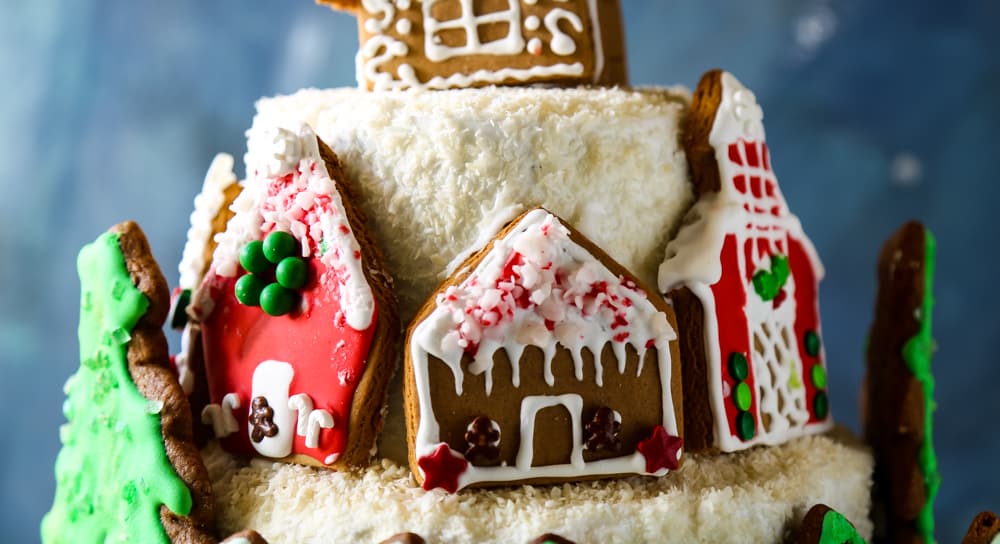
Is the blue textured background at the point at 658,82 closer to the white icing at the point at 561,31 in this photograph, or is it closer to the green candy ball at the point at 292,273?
the white icing at the point at 561,31

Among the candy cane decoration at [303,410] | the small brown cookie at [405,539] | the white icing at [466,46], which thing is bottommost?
the small brown cookie at [405,539]

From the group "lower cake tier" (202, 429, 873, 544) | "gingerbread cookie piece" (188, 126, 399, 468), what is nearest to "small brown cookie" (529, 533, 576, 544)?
"lower cake tier" (202, 429, 873, 544)

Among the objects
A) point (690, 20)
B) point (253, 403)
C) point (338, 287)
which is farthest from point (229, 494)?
point (690, 20)

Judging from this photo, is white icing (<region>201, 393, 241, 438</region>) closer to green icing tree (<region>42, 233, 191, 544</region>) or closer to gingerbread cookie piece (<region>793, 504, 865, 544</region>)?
green icing tree (<region>42, 233, 191, 544</region>)

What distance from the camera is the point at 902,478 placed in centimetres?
245

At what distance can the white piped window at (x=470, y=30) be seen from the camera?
7.23 feet

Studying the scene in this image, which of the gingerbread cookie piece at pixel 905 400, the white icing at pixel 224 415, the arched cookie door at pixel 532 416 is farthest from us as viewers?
the gingerbread cookie piece at pixel 905 400

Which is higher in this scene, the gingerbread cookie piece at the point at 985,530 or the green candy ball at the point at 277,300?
the green candy ball at the point at 277,300

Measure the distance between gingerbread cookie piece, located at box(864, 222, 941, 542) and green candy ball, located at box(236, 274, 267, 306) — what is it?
146 centimetres

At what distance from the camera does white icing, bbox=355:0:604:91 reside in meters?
2.20

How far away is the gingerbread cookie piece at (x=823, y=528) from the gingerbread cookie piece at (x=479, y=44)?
0.97 meters

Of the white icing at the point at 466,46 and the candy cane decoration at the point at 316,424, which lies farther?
the white icing at the point at 466,46

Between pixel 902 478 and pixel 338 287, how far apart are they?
1.38 metres

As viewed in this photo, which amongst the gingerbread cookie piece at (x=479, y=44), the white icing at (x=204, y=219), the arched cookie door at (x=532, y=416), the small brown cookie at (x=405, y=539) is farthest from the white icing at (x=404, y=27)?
the small brown cookie at (x=405, y=539)
